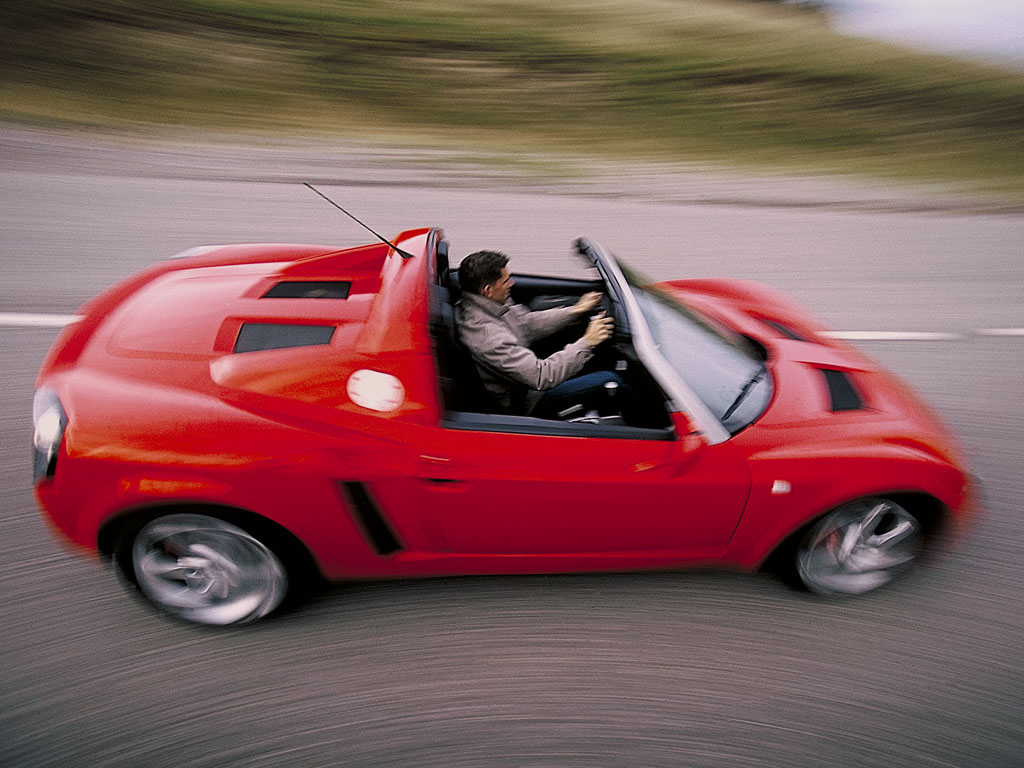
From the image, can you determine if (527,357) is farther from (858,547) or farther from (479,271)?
(858,547)

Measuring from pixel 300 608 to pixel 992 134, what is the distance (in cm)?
974

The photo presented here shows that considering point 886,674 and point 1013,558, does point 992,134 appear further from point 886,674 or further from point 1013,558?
point 886,674

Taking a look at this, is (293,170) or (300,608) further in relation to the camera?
(293,170)

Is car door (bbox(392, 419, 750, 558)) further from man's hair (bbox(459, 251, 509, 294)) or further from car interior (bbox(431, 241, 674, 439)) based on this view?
man's hair (bbox(459, 251, 509, 294))

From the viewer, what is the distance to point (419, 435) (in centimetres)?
248

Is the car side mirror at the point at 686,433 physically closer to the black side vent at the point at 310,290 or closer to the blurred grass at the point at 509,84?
the black side vent at the point at 310,290

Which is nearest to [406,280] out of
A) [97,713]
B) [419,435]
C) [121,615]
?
[419,435]

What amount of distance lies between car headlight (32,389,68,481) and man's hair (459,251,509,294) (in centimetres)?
146

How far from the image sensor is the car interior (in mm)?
2580

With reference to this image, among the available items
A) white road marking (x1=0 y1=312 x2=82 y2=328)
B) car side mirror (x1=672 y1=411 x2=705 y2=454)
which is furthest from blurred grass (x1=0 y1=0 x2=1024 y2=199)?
car side mirror (x1=672 y1=411 x2=705 y2=454)

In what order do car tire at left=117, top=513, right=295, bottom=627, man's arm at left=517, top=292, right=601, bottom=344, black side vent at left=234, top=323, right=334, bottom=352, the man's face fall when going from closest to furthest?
car tire at left=117, top=513, right=295, bottom=627, black side vent at left=234, top=323, right=334, bottom=352, the man's face, man's arm at left=517, top=292, right=601, bottom=344

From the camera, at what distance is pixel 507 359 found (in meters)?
2.85

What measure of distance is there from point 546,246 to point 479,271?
10.3 feet

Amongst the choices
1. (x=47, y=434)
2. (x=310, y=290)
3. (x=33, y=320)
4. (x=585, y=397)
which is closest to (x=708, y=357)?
(x=585, y=397)
